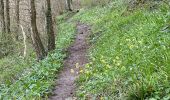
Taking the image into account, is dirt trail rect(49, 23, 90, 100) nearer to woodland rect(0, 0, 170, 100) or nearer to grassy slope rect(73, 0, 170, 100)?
woodland rect(0, 0, 170, 100)

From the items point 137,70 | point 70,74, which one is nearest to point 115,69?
point 137,70

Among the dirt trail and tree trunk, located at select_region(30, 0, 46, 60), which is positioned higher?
tree trunk, located at select_region(30, 0, 46, 60)

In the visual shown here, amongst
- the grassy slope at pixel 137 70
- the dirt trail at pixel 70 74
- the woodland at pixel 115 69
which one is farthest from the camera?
the dirt trail at pixel 70 74

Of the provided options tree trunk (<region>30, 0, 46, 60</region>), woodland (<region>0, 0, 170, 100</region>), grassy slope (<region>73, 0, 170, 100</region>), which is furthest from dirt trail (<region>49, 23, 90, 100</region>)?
tree trunk (<region>30, 0, 46, 60</region>)

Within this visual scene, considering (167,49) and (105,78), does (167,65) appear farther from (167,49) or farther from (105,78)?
(105,78)

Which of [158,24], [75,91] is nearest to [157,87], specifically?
[75,91]

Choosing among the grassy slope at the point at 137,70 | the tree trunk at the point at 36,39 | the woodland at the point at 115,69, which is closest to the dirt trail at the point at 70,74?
the woodland at the point at 115,69

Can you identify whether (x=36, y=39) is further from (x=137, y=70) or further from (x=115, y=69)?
(x=137, y=70)

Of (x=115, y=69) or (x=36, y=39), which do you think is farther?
(x=36, y=39)

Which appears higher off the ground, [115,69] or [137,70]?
[137,70]

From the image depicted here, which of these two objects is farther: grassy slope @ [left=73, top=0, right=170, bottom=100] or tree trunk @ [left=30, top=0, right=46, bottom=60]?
tree trunk @ [left=30, top=0, right=46, bottom=60]

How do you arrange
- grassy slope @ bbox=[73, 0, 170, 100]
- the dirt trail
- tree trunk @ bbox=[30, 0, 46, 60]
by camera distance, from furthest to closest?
tree trunk @ bbox=[30, 0, 46, 60] → the dirt trail → grassy slope @ bbox=[73, 0, 170, 100]

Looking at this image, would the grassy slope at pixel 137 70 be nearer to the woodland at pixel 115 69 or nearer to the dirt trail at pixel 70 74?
the woodland at pixel 115 69

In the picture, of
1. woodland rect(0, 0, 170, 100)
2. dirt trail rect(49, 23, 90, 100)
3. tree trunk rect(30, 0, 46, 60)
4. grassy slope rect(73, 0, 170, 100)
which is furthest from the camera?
tree trunk rect(30, 0, 46, 60)
